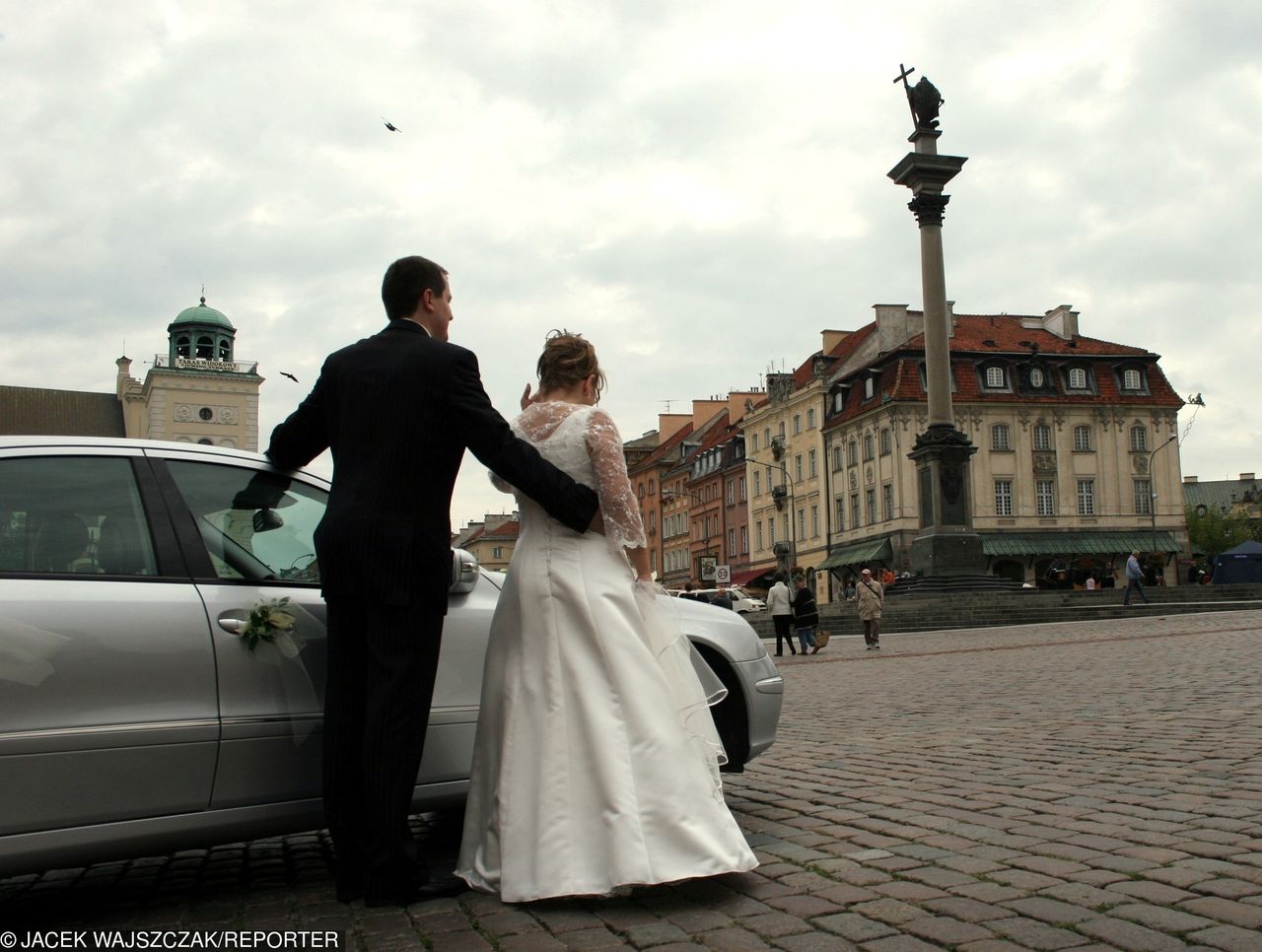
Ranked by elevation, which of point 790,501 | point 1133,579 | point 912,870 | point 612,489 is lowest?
point 912,870

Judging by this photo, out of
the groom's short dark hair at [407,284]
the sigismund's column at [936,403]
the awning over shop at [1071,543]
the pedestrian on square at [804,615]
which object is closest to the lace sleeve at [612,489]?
the groom's short dark hair at [407,284]

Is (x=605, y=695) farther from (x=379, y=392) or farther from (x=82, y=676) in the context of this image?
(x=82, y=676)

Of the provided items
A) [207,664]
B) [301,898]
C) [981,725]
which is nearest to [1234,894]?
[301,898]

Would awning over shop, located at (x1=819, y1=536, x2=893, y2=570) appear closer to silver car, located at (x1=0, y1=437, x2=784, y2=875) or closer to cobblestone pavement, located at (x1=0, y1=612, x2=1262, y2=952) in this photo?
cobblestone pavement, located at (x1=0, y1=612, x2=1262, y2=952)

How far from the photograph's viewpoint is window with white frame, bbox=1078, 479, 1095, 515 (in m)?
66.9

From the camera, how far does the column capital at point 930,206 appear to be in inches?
1467

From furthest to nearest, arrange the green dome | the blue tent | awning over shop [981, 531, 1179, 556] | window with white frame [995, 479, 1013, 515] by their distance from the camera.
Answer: the green dome, window with white frame [995, 479, 1013, 515], awning over shop [981, 531, 1179, 556], the blue tent

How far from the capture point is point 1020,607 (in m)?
35.3

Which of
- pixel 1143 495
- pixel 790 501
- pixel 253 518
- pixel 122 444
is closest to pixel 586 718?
pixel 253 518

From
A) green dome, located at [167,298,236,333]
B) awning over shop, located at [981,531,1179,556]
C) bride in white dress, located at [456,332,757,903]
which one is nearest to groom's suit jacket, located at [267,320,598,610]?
bride in white dress, located at [456,332,757,903]

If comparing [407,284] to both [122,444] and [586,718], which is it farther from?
[586,718]

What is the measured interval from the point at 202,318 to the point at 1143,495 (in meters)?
68.9

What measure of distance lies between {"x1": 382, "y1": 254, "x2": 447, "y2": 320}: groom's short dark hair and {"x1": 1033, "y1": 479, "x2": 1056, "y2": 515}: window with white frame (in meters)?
65.4

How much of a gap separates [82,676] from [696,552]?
90.3m
